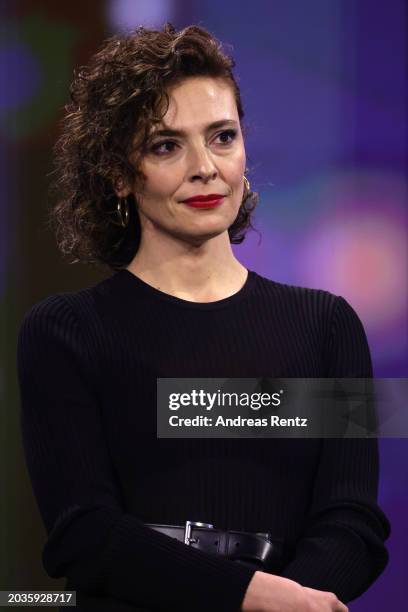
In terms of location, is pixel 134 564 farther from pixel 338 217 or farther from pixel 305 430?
pixel 338 217

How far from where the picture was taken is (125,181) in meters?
2.06

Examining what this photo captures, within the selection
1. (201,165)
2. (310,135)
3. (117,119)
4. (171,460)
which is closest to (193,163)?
(201,165)

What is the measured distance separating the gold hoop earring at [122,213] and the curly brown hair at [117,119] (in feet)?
0.05

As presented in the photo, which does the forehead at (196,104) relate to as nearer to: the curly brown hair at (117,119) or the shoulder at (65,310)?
the curly brown hair at (117,119)

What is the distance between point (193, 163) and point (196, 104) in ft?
0.35

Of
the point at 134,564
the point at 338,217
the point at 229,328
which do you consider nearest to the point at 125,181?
the point at 229,328

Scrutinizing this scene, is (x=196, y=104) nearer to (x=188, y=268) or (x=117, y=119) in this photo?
(x=117, y=119)

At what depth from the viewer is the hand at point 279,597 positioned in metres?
1.74

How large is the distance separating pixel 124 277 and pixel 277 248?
0.79 metres

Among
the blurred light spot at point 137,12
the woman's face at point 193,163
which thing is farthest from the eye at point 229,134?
the blurred light spot at point 137,12

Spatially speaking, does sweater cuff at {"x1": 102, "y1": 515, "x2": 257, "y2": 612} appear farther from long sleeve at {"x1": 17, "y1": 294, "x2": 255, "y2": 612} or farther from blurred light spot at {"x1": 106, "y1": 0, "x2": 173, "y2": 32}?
blurred light spot at {"x1": 106, "y1": 0, "x2": 173, "y2": 32}

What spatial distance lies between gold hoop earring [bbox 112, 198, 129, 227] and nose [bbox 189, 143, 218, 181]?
0.21m

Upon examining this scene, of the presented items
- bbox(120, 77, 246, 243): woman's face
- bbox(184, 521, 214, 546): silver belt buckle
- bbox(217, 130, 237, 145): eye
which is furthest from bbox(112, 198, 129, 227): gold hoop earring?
bbox(184, 521, 214, 546): silver belt buckle

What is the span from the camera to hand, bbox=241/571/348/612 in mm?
1744
